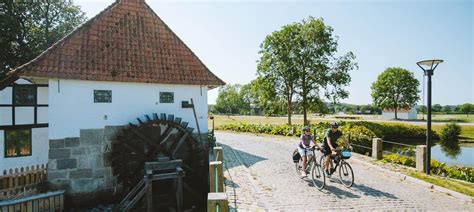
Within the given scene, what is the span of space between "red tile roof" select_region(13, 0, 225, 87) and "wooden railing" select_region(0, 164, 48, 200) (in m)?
3.32

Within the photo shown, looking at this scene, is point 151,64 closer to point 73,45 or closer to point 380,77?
point 73,45

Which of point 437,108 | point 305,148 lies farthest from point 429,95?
point 437,108

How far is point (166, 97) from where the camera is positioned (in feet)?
34.3

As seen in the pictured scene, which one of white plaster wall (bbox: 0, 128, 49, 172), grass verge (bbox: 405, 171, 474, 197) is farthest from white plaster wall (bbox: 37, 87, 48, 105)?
grass verge (bbox: 405, 171, 474, 197)

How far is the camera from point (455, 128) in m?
25.5

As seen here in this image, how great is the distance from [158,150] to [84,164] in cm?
249

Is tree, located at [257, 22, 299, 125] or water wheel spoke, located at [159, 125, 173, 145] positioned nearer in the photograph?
water wheel spoke, located at [159, 125, 173, 145]

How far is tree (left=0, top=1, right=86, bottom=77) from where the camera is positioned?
52.1 feet

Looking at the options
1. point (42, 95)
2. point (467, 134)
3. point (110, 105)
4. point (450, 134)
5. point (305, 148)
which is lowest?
point (467, 134)

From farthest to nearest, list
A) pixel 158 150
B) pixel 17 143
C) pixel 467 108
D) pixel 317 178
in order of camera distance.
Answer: pixel 467 108 < pixel 17 143 < pixel 158 150 < pixel 317 178

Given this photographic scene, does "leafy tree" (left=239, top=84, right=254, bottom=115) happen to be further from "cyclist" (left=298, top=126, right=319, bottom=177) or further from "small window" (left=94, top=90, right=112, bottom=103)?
"cyclist" (left=298, top=126, right=319, bottom=177)

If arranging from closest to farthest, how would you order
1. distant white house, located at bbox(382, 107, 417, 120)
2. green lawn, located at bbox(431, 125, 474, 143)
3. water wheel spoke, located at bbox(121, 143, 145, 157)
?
water wheel spoke, located at bbox(121, 143, 145, 157) → green lawn, located at bbox(431, 125, 474, 143) → distant white house, located at bbox(382, 107, 417, 120)

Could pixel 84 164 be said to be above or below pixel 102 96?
below

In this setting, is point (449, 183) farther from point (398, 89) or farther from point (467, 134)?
point (398, 89)
